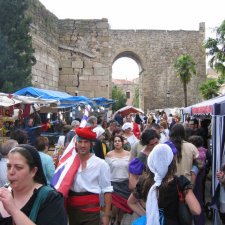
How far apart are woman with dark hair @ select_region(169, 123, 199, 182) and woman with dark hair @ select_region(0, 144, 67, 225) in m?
2.83

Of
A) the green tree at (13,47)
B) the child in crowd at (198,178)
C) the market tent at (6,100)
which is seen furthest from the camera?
the green tree at (13,47)

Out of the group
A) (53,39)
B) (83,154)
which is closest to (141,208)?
(83,154)

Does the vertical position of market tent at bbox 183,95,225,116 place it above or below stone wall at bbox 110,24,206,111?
below

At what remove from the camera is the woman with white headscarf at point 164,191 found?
10.5 feet

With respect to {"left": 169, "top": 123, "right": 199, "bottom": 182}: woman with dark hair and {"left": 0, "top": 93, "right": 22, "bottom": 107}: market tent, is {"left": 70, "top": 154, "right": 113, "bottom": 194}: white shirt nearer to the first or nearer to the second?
{"left": 169, "top": 123, "right": 199, "bottom": 182}: woman with dark hair

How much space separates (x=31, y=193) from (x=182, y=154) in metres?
3.14

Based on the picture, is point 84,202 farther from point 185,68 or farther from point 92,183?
point 185,68

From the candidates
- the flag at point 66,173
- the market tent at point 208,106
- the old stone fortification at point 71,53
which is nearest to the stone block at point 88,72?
the old stone fortification at point 71,53

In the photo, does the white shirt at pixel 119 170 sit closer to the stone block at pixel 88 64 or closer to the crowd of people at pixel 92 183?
the crowd of people at pixel 92 183

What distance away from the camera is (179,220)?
320 cm

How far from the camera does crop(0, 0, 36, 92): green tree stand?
11.0 meters

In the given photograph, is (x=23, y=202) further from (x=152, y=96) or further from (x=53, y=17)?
(x=152, y=96)

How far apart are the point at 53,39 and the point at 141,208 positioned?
1480cm

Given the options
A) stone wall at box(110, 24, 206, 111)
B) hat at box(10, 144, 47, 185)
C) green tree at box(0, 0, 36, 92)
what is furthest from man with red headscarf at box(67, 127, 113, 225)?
stone wall at box(110, 24, 206, 111)
